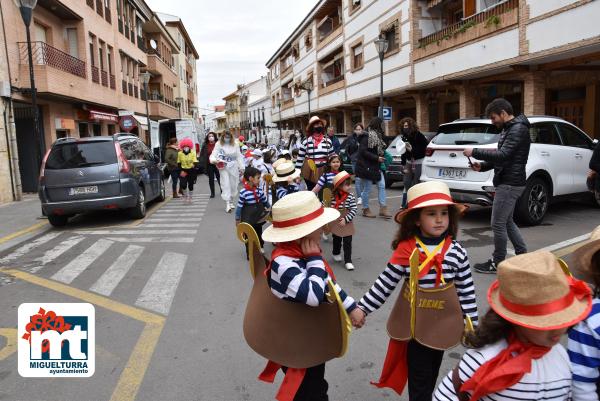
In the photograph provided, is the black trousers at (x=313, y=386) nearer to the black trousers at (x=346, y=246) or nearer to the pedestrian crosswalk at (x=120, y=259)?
the pedestrian crosswalk at (x=120, y=259)

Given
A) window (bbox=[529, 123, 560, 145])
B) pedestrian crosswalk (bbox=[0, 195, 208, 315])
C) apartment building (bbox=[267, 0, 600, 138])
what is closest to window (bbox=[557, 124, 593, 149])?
window (bbox=[529, 123, 560, 145])

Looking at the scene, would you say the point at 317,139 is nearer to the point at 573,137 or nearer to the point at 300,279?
the point at 573,137

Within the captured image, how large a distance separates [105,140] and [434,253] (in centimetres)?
886

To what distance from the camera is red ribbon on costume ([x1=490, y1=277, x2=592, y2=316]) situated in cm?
171

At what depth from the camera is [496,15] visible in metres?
14.8

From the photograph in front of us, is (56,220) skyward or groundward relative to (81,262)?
skyward

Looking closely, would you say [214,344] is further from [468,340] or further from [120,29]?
[120,29]

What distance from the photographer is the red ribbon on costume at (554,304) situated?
171cm

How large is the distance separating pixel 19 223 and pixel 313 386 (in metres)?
10.00

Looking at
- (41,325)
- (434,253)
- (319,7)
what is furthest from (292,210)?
(319,7)

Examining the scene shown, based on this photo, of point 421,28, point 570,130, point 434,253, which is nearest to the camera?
point 434,253

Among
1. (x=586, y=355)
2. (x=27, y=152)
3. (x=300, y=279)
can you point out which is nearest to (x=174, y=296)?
(x=300, y=279)

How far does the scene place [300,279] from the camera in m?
2.33

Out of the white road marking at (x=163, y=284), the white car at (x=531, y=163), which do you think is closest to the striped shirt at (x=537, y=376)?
the white road marking at (x=163, y=284)
